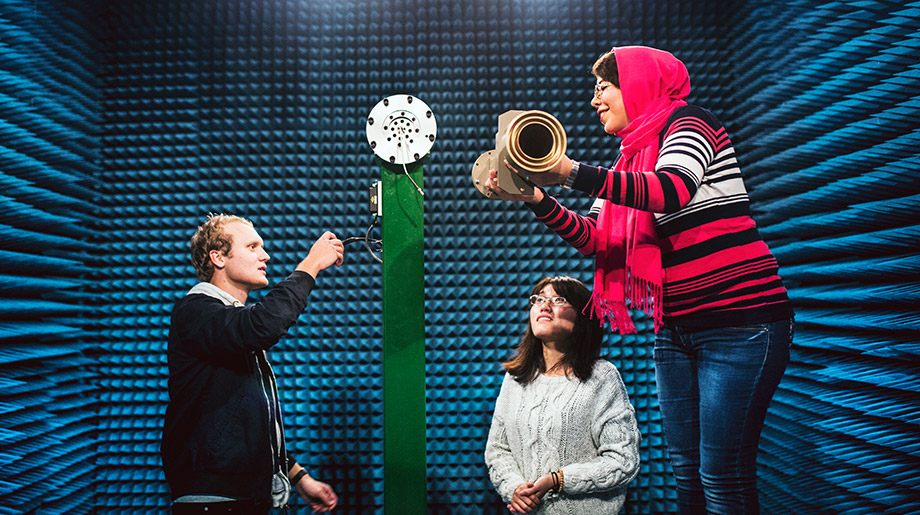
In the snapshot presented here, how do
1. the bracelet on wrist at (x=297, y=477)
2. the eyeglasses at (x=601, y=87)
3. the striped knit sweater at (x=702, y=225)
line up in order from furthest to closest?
1. the bracelet on wrist at (x=297, y=477)
2. the eyeglasses at (x=601, y=87)
3. the striped knit sweater at (x=702, y=225)

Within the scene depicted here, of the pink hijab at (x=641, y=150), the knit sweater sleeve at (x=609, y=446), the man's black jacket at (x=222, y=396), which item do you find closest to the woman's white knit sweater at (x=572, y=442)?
the knit sweater sleeve at (x=609, y=446)

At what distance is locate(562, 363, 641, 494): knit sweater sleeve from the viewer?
178cm

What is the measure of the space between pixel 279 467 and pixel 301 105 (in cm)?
197

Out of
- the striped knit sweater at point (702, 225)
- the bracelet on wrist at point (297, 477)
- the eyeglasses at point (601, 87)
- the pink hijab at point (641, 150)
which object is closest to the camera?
the striped knit sweater at point (702, 225)

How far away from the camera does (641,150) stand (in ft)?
4.69

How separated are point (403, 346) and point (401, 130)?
0.60m

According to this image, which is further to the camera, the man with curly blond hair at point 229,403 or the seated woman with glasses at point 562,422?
the seated woman with glasses at point 562,422

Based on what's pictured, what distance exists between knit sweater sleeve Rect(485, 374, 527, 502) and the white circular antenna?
95cm

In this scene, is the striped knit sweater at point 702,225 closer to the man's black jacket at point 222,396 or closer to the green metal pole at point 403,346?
the green metal pole at point 403,346

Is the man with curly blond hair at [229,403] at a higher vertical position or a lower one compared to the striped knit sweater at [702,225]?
lower

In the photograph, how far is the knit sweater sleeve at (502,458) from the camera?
1.85m

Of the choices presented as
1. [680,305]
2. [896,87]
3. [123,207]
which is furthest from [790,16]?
[123,207]

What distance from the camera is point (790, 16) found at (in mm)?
2611

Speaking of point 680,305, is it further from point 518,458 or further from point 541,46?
point 541,46
